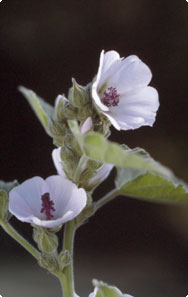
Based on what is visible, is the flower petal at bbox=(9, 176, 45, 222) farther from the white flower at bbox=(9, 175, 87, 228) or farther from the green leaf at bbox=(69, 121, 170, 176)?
the green leaf at bbox=(69, 121, 170, 176)

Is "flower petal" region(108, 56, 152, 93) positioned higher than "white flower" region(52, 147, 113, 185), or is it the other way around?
"flower petal" region(108, 56, 152, 93)

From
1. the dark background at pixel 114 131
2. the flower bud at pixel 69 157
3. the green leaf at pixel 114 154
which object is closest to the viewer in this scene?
the green leaf at pixel 114 154

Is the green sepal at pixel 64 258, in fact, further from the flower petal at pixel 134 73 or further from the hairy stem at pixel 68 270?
the flower petal at pixel 134 73

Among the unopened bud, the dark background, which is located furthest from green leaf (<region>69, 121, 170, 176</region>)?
the dark background

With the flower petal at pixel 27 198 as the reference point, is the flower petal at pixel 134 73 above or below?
above

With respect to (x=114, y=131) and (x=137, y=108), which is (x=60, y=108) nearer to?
(x=137, y=108)

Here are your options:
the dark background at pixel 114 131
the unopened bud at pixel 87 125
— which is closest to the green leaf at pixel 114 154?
the unopened bud at pixel 87 125

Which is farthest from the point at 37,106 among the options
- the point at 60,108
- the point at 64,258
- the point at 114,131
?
the point at 114,131
